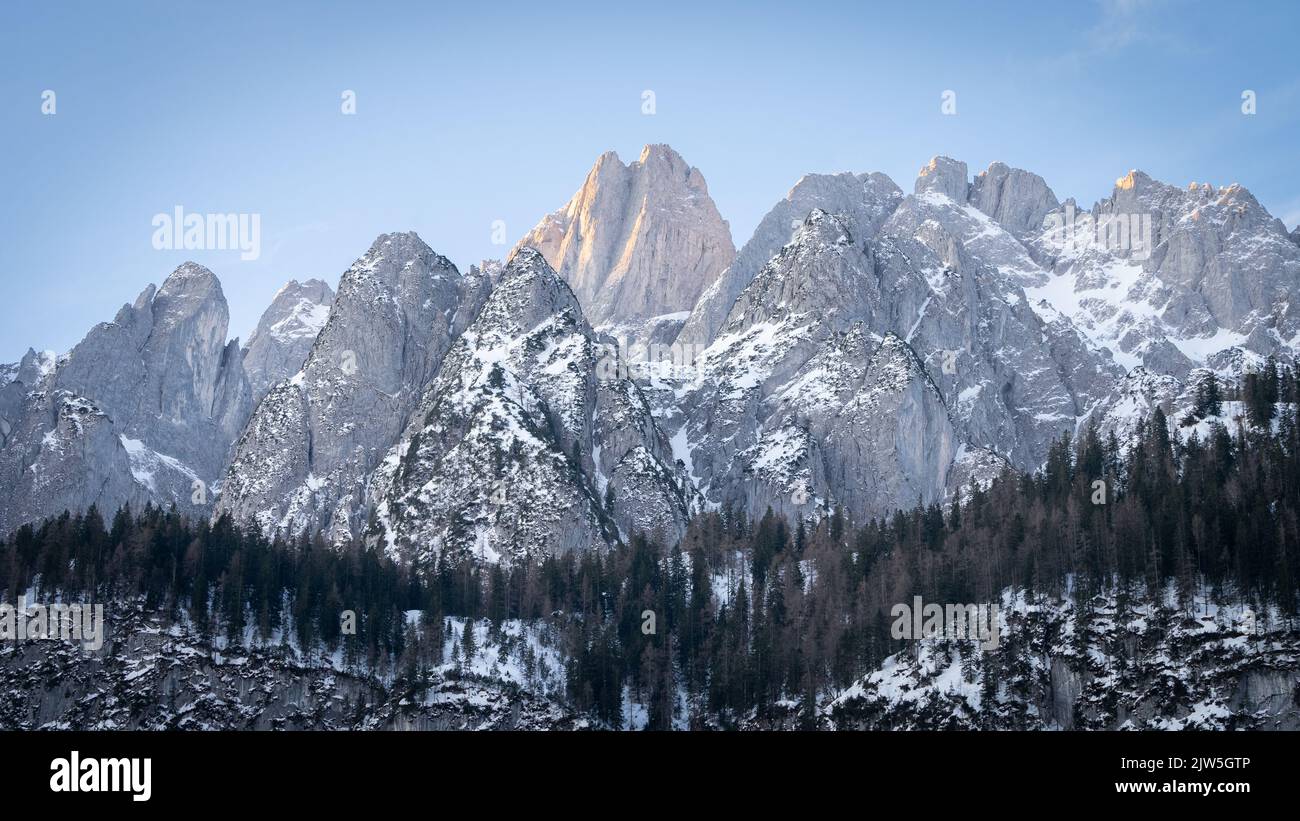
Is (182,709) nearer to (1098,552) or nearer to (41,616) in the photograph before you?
(41,616)

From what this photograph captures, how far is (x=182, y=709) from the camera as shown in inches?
7525
